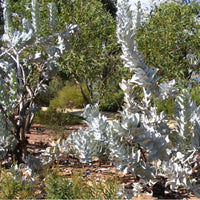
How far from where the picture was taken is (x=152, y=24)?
23.1 ft

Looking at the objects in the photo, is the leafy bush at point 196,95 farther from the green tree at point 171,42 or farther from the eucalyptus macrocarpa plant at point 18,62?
the eucalyptus macrocarpa plant at point 18,62

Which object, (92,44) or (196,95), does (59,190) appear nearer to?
(92,44)

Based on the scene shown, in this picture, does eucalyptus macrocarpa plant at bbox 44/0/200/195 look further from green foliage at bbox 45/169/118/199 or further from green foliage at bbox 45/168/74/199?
green foliage at bbox 45/168/74/199

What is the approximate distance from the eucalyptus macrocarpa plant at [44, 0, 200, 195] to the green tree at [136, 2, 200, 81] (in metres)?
3.05

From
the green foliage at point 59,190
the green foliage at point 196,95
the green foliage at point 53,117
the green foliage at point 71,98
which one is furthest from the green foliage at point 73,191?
the green foliage at point 71,98

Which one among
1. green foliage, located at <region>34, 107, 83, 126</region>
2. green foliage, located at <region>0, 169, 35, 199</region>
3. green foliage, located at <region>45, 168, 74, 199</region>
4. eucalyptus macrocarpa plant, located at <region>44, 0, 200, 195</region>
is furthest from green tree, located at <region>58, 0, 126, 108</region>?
green foliage, located at <region>45, 168, 74, 199</region>

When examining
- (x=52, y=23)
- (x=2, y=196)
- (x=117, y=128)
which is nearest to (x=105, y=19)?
(x=52, y=23)

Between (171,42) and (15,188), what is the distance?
4911 millimetres

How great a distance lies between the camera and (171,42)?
21.2 feet

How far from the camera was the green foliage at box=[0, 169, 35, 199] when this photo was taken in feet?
9.38

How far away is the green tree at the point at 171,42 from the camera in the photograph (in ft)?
20.5

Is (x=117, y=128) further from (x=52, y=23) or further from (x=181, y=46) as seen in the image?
(x=181, y=46)

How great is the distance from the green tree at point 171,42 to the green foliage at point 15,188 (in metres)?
3.95

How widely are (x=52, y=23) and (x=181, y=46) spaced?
3858 millimetres
